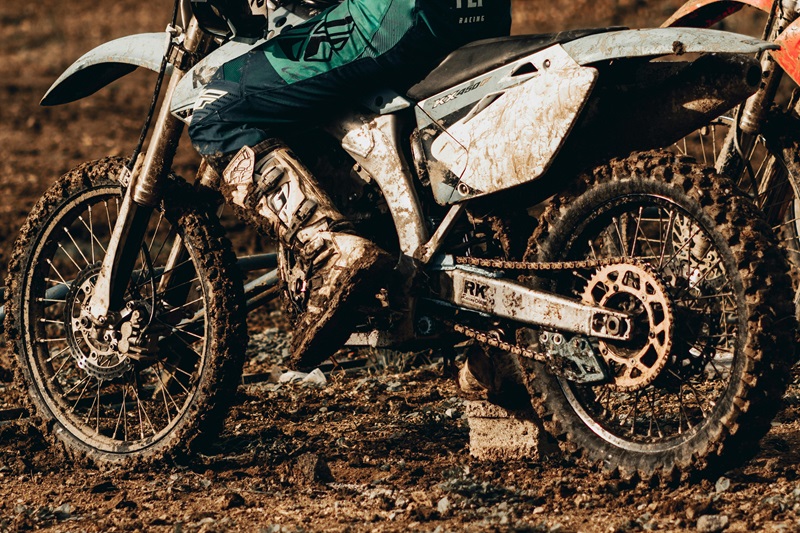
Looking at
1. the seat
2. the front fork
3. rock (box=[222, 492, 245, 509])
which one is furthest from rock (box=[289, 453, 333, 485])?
the seat

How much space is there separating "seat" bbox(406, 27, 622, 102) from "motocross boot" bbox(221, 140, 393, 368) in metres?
0.56

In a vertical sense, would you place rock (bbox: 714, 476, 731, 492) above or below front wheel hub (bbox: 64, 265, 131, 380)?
below

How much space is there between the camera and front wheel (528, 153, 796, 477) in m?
4.09

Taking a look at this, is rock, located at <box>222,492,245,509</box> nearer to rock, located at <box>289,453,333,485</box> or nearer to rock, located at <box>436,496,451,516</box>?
rock, located at <box>289,453,333,485</box>

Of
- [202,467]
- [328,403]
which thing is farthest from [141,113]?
[202,467]

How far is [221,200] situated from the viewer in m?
5.63

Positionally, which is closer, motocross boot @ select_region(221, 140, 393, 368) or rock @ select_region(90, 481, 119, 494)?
motocross boot @ select_region(221, 140, 393, 368)

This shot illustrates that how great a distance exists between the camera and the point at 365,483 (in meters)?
4.94

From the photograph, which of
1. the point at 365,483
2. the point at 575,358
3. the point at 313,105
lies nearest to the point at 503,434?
the point at 365,483

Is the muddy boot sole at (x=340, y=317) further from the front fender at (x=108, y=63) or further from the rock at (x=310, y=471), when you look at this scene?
the front fender at (x=108, y=63)

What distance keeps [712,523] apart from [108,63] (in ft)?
11.6

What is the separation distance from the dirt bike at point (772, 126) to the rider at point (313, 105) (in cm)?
125

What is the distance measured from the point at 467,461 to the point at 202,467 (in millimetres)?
1106

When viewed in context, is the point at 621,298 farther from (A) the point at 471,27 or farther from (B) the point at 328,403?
(B) the point at 328,403
